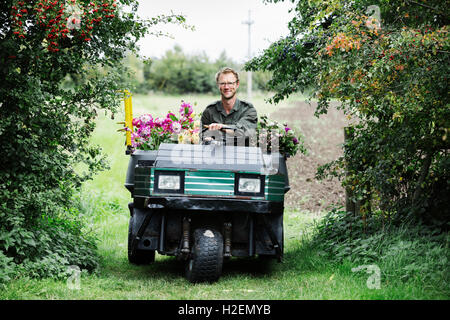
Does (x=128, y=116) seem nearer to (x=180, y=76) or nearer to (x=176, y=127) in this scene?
(x=176, y=127)

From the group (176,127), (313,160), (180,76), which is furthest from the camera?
(180,76)

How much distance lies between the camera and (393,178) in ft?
20.6

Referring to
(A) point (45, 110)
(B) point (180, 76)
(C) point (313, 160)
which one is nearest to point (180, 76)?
(B) point (180, 76)

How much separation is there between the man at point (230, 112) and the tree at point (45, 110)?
1149 mm

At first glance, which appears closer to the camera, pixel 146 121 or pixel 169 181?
pixel 169 181

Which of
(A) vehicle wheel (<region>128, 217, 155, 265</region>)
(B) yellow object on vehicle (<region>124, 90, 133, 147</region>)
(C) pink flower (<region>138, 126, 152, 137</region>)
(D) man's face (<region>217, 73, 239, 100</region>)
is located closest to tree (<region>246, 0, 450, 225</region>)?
(D) man's face (<region>217, 73, 239, 100</region>)

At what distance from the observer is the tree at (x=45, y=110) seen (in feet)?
17.5

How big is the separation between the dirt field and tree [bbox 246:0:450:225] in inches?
40.1

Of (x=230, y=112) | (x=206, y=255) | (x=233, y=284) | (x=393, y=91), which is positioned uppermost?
(x=393, y=91)

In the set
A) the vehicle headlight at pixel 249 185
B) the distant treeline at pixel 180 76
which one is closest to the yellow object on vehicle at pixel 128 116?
the vehicle headlight at pixel 249 185

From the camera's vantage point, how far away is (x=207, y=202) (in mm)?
5270

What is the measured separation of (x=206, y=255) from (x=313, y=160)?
1428cm

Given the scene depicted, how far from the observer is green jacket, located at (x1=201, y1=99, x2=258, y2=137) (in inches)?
246

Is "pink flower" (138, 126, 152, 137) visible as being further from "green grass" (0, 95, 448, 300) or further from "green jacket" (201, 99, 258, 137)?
"green grass" (0, 95, 448, 300)
